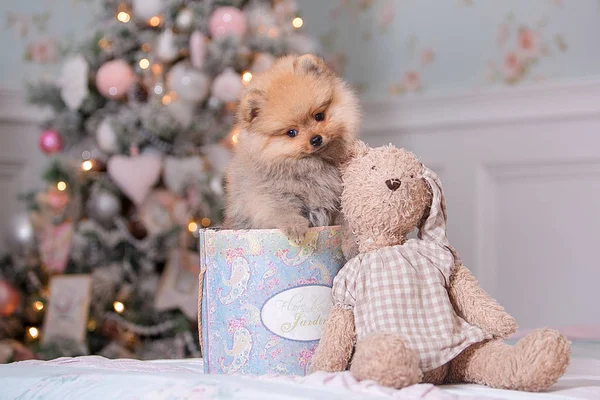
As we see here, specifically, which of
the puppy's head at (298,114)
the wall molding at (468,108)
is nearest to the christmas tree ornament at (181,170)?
the wall molding at (468,108)

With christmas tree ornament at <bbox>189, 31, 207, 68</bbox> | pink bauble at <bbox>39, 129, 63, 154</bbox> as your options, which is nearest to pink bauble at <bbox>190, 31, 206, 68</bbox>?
christmas tree ornament at <bbox>189, 31, 207, 68</bbox>

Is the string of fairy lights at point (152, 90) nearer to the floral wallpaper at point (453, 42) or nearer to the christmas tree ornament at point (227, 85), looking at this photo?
the christmas tree ornament at point (227, 85)

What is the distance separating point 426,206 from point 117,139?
1533mm

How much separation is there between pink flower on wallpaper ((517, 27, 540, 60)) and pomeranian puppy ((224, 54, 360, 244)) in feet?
5.84

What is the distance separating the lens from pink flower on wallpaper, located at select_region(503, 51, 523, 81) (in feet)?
8.54

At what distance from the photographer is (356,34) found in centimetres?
304

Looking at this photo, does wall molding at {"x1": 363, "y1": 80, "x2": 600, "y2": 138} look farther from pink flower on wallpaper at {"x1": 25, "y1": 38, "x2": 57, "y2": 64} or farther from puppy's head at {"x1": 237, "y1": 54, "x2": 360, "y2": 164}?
puppy's head at {"x1": 237, "y1": 54, "x2": 360, "y2": 164}

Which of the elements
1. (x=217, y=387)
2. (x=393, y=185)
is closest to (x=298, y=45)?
(x=393, y=185)

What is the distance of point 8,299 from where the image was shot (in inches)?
92.9

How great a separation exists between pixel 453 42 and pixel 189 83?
1.07m

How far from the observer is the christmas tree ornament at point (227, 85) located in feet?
7.28

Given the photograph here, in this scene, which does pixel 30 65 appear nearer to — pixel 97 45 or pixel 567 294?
pixel 97 45

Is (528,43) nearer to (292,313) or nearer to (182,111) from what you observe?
(182,111)

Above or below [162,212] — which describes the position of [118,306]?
below
